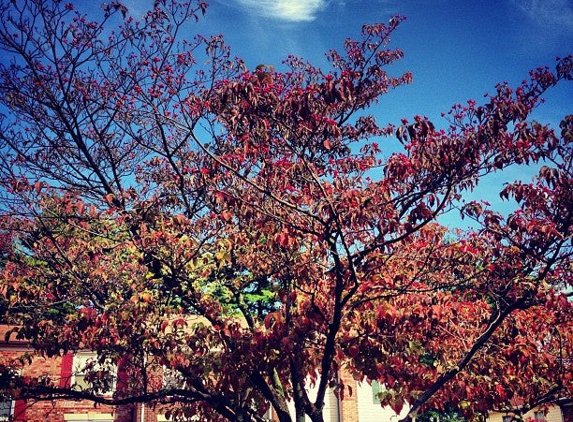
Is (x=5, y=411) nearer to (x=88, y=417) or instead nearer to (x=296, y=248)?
(x=88, y=417)

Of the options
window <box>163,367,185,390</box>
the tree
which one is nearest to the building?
window <box>163,367,185,390</box>

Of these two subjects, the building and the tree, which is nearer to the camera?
the tree

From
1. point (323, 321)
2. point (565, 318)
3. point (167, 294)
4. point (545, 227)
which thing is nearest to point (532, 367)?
point (565, 318)

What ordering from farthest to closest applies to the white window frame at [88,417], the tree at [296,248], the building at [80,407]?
the white window frame at [88,417], the building at [80,407], the tree at [296,248]

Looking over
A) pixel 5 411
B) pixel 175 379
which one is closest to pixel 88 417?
pixel 5 411

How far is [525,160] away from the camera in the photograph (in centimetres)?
575

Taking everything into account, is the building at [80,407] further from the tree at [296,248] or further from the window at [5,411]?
the tree at [296,248]

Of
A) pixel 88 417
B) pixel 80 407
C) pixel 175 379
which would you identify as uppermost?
pixel 175 379

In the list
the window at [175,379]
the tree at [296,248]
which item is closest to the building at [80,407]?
the window at [175,379]

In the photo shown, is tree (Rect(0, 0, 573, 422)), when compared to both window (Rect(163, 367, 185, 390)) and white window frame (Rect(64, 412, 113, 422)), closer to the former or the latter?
window (Rect(163, 367, 185, 390))

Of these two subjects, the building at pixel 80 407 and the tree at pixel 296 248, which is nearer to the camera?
the tree at pixel 296 248

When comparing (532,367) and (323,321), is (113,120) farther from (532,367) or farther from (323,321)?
(532,367)

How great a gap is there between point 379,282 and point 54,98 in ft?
25.5

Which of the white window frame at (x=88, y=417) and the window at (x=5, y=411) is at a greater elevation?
the window at (x=5, y=411)
